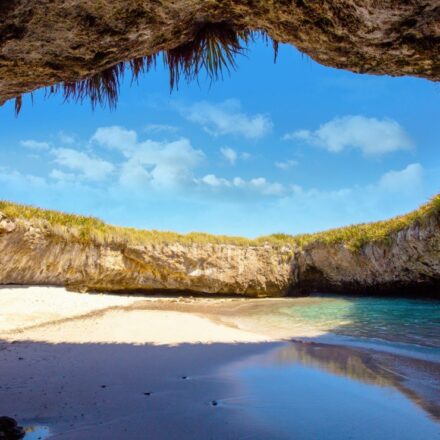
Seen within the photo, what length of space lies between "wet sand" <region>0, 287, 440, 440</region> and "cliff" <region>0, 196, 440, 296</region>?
5.17m

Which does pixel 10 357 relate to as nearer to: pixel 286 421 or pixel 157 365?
pixel 157 365

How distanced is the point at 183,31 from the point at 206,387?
10.4 ft

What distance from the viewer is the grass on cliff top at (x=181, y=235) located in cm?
1047

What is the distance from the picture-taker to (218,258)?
46.6 feet

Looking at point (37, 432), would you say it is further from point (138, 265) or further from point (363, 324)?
point (138, 265)

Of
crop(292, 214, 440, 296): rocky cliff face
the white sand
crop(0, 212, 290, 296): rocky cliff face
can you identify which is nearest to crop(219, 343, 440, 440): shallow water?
the white sand

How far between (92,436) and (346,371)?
2799mm

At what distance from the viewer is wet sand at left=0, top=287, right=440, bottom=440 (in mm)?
2426

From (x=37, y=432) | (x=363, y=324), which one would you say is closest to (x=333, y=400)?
(x=37, y=432)

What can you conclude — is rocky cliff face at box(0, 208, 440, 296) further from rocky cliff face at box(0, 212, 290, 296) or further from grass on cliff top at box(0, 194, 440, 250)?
grass on cliff top at box(0, 194, 440, 250)

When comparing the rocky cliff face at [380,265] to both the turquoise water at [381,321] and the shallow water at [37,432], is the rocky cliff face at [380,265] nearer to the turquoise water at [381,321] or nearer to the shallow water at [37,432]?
the turquoise water at [381,321]

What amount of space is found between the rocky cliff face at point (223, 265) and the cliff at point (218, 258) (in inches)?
1.3

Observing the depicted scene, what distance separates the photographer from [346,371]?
12.7 ft

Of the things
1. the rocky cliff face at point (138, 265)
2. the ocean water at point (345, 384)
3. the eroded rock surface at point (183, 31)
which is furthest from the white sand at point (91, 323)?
the eroded rock surface at point (183, 31)
